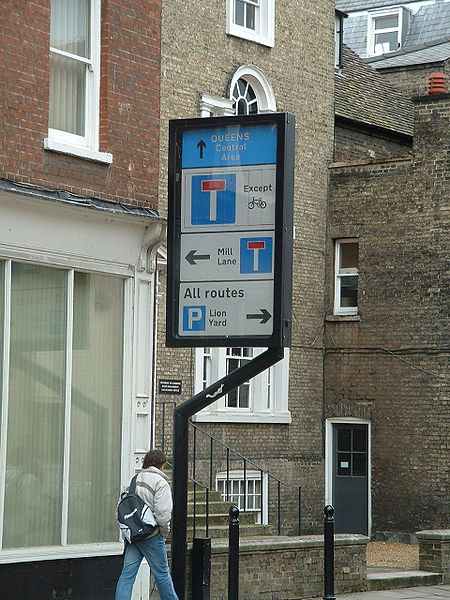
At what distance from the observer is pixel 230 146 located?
1147cm

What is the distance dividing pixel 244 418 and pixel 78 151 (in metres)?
10.6

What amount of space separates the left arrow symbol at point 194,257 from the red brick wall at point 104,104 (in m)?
2.66

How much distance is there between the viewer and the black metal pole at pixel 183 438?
11180 millimetres

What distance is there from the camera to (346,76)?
96.0ft

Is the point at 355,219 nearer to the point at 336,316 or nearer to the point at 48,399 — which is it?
the point at 336,316

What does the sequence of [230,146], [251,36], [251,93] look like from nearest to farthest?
[230,146] → [251,36] → [251,93]

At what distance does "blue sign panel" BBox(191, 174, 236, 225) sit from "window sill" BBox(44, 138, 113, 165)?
2783 mm

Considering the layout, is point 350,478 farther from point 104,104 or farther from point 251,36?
point 104,104

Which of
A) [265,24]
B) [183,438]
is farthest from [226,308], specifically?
[265,24]

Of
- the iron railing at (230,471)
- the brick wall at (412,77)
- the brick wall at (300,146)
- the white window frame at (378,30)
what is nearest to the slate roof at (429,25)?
the white window frame at (378,30)

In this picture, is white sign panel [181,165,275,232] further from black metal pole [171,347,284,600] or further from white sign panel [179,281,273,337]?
black metal pole [171,347,284,600]

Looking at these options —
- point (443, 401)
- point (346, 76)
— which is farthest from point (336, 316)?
point (346, 76)

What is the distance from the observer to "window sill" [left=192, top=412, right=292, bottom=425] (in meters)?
23.3

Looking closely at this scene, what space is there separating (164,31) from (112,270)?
9.15 m
